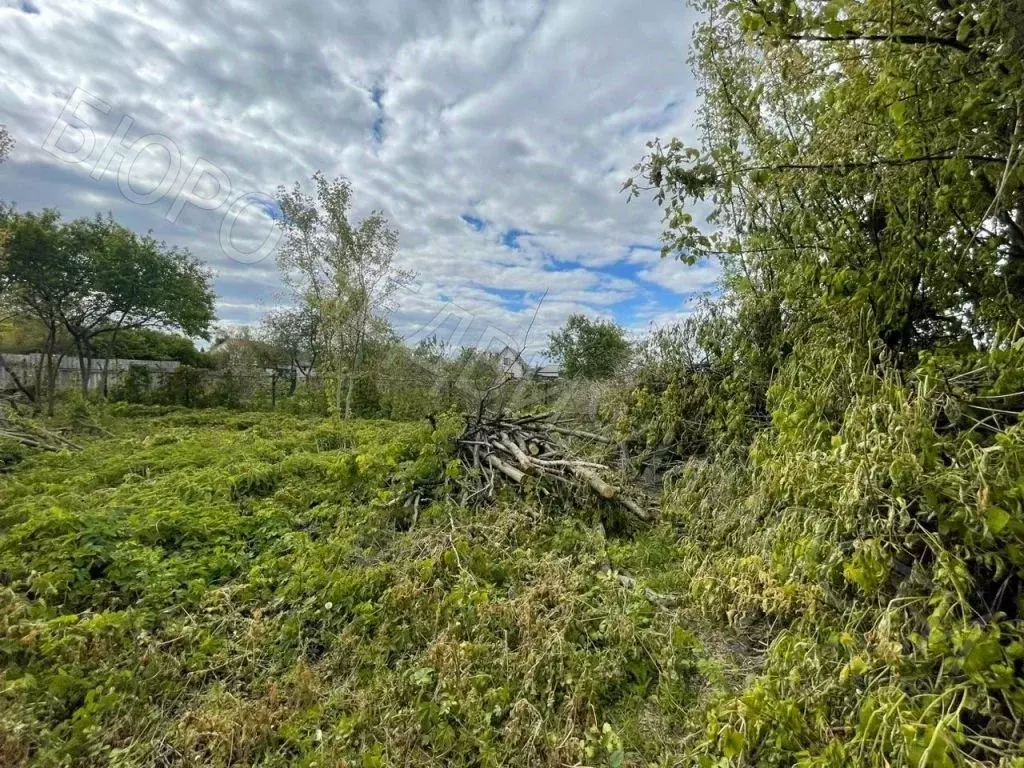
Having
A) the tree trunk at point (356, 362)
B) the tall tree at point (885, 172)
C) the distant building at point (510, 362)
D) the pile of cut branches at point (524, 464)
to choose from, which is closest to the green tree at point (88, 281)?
the tree trunk at point (356, 362)

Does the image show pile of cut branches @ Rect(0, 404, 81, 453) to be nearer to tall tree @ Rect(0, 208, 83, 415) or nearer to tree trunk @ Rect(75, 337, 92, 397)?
tall tree @ Rect(0, 208, 83, 415)

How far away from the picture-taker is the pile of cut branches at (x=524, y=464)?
4008mm

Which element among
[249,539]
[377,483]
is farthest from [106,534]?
[377,483]

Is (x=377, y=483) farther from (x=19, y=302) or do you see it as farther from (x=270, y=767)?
(x=19, y=302)

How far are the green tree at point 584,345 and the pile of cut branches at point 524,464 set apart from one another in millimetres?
6570

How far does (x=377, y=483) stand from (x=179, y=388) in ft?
37.7

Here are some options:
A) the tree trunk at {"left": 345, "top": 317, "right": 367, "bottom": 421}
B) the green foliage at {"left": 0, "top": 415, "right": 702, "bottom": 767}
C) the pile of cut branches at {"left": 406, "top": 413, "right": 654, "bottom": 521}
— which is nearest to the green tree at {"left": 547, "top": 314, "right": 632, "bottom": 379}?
the tree trunk at {"left": 345, "top": 317, "right": 367, "bottom": 421}

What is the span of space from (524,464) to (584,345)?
8.65 meters

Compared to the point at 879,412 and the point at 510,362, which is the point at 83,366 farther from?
the point at 879,412

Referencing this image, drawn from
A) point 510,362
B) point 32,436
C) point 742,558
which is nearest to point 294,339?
point 32,436

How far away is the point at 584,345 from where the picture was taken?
41.1 feet

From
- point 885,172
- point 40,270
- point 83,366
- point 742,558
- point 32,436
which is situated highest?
point 40,270

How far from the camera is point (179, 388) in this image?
12.7m

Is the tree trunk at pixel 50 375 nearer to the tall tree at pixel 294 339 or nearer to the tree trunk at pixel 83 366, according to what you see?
the tree trunk at pixel 83 366
